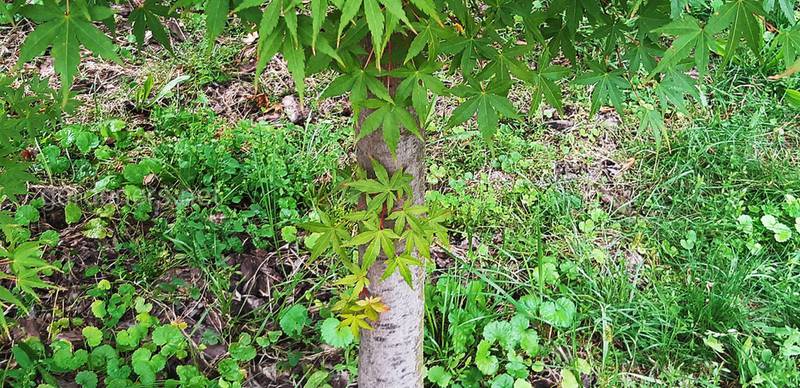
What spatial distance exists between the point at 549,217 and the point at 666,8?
153cm

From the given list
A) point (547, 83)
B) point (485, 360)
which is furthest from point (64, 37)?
point (485, 360)

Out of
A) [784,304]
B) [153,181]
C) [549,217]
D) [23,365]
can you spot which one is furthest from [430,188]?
[23,365]

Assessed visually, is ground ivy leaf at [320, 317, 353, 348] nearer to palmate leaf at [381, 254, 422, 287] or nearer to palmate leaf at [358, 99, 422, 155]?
palmate leaf at [381, 254, 422, 287]

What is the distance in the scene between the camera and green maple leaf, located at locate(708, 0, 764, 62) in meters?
1.04

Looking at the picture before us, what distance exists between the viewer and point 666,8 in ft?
4.23

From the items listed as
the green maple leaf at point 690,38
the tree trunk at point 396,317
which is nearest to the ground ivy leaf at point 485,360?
the tree trunk at point 396,317

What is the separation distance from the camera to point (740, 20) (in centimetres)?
105

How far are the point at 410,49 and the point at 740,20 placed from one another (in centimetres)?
47

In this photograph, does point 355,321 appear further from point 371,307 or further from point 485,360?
point 485,360

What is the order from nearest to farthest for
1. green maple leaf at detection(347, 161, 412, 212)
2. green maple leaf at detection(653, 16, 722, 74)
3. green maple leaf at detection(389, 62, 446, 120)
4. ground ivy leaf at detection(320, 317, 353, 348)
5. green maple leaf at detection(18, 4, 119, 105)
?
green maple leaf at detection(18, 4, 119, 105)
green maple leaf at detection(653, 16, 722, 74)
green maple leaf at detection(389, 62, 446, 120)
green maple leaf at detection(347, 161, 412, 212)
ground ivy leaf at detection(320, 317, 353, 348)

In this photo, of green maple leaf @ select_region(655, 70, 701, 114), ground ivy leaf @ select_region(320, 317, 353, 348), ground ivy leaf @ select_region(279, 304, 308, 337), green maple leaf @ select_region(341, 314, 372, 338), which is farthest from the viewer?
ground ivy leaf @ select_region(279, 304, 308, 337)

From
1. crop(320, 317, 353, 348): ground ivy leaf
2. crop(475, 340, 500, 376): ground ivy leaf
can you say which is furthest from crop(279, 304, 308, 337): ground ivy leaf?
crop(475, 340, 500, 376): ground ivy leaf

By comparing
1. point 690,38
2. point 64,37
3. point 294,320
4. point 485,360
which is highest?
point 64,37

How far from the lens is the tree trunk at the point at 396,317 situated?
5.03 feet
